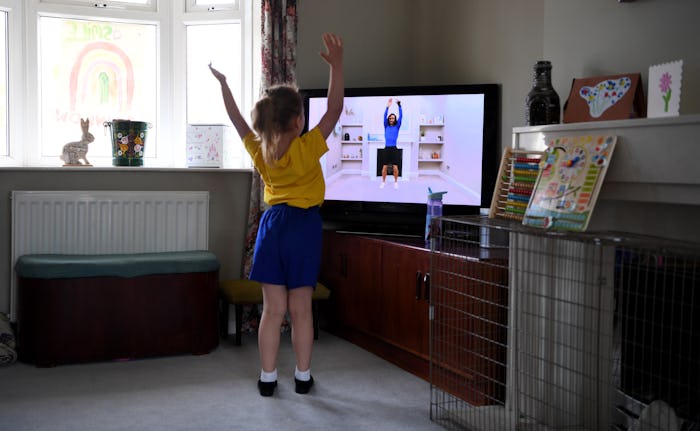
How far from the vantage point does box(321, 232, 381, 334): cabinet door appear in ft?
12.5

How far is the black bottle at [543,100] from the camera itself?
2.74 meters

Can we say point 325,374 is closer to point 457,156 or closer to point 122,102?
point 457,156

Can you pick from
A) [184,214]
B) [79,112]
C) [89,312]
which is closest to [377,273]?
[184,214]

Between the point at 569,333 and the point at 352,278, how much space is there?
168cm

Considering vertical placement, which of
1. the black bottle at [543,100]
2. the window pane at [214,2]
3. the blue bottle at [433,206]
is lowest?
the blue bottle at [433,206]

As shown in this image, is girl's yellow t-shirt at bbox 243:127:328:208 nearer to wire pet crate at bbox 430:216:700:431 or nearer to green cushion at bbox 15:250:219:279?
wire pet crate at bbox 430:216:700:431

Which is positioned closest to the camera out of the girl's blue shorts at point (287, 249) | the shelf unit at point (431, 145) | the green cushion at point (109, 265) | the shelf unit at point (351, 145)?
the girl's blue shorts at point (287, 249)

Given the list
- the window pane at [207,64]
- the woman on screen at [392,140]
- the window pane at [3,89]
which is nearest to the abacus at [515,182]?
the woman on screen at [392,140]

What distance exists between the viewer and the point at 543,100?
2.75 meters

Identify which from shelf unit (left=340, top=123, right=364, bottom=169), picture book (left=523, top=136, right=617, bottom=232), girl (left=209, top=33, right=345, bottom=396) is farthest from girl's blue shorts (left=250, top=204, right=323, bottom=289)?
shelf unit (left=340, top=123, right=364, bottom=169)

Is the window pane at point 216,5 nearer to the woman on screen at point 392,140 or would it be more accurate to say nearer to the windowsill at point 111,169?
the windowsill at point 111,169

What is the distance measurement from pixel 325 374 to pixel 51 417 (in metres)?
1.21

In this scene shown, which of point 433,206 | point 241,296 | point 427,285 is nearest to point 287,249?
point 427,285

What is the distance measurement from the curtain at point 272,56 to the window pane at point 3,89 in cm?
139
